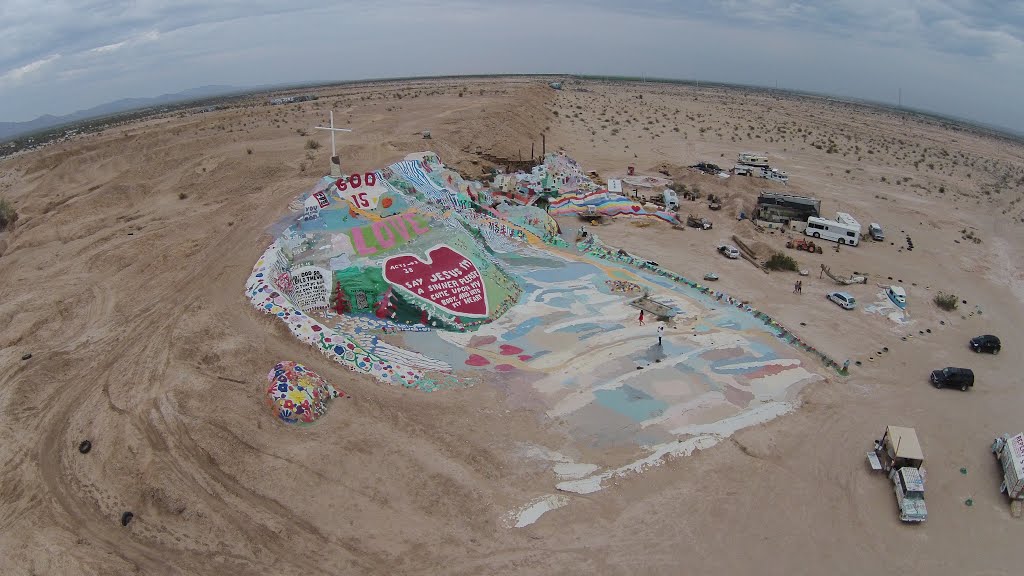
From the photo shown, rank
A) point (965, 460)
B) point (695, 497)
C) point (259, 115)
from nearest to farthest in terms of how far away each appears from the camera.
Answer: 1. point (695, 497)
2. point (965, 460)
3. point (259, 115)

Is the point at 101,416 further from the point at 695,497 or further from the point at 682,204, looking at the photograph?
the point at 682,204

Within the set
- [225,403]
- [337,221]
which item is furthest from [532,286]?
[225,403]

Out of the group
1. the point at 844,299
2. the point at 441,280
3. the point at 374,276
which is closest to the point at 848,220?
the point at 844,299

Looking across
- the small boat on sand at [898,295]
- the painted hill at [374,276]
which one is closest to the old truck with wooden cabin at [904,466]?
the small boat on sand at [898,295]

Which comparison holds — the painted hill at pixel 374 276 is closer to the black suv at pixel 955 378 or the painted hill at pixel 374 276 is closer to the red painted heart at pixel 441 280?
the red painted heart at pixel 441 280

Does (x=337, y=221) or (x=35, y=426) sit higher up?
(x=337, y=221)

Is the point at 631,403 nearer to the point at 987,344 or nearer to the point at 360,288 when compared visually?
the point at 360,288
